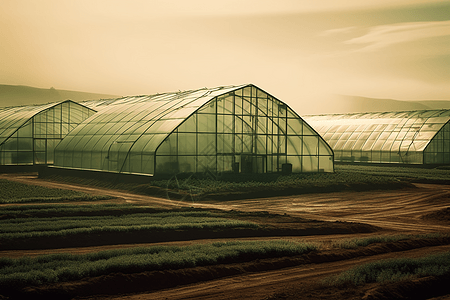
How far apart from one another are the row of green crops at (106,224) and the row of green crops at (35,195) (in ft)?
23.7

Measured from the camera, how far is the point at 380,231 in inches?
789

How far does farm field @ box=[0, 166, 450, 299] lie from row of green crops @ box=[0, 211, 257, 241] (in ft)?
0.14

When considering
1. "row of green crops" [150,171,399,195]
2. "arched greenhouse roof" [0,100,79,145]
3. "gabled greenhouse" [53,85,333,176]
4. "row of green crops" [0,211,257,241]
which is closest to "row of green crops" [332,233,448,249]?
"row of green crops" [0,211,257,241]

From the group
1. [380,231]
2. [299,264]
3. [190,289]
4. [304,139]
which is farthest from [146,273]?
[304,139]

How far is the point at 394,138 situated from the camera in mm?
62062

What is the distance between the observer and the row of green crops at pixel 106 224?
16.5 meters

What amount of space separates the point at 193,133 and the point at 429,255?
23.9m

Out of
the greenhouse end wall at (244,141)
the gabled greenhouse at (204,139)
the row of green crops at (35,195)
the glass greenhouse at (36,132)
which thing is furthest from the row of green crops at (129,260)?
the glass greenhouse at (36,132)

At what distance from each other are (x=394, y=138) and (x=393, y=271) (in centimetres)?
5235

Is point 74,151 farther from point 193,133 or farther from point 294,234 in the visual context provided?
point 294,234

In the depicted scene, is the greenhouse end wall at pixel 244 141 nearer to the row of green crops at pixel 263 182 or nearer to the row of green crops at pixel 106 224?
the row of green crops at pixel 263 182

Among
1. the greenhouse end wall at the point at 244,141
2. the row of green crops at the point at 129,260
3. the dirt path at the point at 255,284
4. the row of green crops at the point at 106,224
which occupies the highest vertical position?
the greenhouse end wall at the point at 244,141

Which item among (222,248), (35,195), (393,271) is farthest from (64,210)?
(393,271)

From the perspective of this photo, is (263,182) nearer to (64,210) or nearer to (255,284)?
(64,210)
